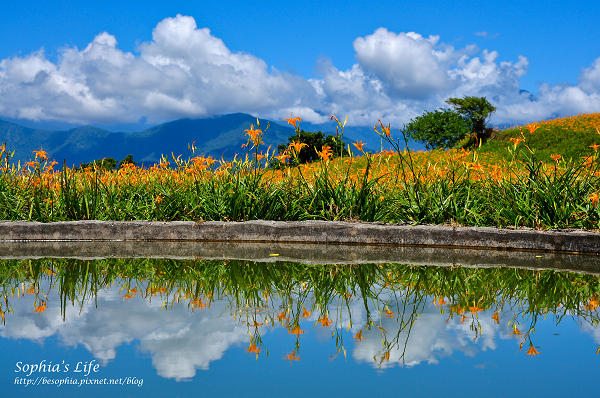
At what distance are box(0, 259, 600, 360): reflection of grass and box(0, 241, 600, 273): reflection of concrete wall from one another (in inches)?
12.9

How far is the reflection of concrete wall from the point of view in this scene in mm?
5258

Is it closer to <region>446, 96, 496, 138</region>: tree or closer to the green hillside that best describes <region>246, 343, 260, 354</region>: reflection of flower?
the green hillside

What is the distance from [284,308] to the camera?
355 centimetres

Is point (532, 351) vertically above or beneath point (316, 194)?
beneath

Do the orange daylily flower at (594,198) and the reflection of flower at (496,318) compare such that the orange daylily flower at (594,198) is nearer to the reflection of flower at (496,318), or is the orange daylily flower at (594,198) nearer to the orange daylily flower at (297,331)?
the reflection of flower at (496,318)

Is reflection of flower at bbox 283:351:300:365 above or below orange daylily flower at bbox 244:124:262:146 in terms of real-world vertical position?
below

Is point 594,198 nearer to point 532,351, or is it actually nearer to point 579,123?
point 532,351

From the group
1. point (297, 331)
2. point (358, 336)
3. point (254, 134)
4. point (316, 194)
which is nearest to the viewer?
point (358, 336)

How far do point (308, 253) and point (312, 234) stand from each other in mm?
657

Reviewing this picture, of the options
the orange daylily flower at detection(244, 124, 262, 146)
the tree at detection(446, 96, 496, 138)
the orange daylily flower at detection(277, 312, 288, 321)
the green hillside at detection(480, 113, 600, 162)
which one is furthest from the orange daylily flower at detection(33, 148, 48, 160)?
the tree at detection(446, 96, 496, 138)

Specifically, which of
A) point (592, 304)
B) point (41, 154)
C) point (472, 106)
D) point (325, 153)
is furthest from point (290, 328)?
point (472, 106)

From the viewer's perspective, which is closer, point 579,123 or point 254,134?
point 254,134

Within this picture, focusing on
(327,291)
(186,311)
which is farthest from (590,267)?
(186,311)

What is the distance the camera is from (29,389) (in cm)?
236
